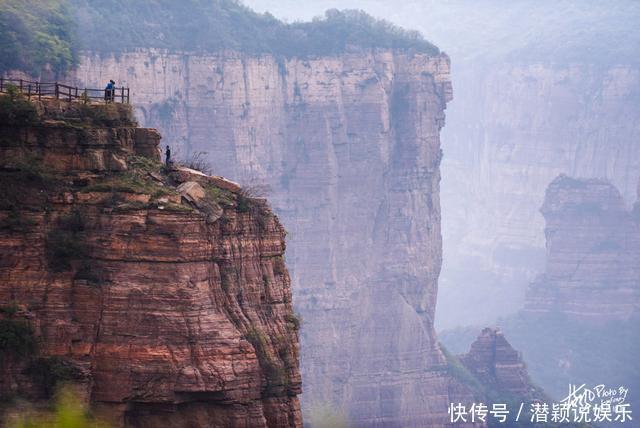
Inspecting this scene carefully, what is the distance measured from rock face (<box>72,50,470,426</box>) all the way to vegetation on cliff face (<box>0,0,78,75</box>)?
71.1 ft

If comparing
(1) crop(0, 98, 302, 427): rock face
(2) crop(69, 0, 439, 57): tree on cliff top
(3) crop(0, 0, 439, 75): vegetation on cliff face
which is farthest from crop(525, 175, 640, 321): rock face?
(1) crop(0, 98, 302, 427): rock face

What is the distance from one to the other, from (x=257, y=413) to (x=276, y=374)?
1.19 m

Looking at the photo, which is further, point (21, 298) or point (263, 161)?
point (263, 161)

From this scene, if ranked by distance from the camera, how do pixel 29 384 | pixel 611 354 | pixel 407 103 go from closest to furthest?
pixel 29 384, pixel 407 103, pixel 611 354

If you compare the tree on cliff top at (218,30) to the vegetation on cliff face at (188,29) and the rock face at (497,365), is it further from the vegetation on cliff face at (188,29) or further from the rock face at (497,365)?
the rock face at (497,365)

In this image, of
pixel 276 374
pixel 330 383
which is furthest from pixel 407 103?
pixel 276 374

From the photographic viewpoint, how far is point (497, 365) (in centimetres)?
12569

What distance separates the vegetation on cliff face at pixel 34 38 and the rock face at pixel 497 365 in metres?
34.6

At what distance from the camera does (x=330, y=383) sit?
411ft

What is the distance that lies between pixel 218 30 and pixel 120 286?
263ft

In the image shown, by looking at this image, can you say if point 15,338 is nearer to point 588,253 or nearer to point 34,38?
point 34,38

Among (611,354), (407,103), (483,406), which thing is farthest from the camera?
(611,354)

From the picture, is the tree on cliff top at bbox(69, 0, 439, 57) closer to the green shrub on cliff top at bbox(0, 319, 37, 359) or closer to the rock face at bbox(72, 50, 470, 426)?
the rock face at bbox(72, 50, 470, 426)

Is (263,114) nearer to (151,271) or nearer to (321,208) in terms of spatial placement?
(321,208)
